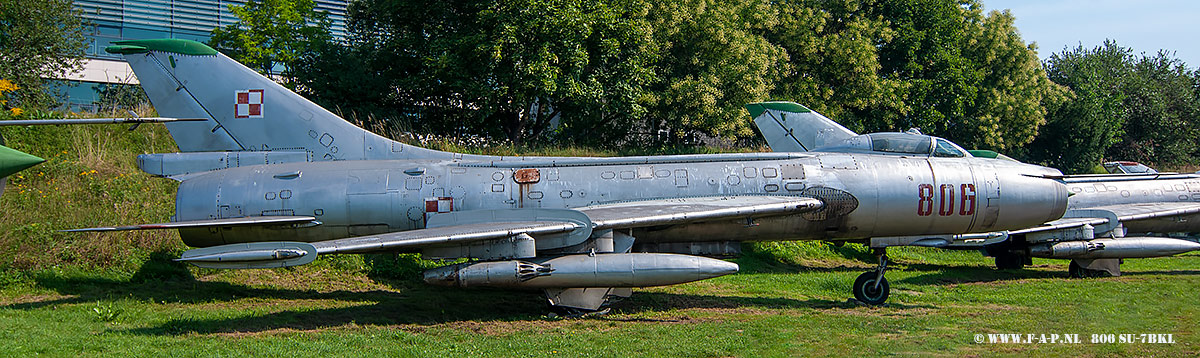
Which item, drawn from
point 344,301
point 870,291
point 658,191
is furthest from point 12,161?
point 870,291

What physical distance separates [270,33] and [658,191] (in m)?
19.3

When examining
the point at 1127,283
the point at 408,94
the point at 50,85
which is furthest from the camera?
the point at 50,85

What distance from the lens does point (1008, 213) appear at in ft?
39.4

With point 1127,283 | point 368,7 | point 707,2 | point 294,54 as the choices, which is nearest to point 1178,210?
point 1127,283

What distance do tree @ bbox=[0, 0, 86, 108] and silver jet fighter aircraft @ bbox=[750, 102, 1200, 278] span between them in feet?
63.1

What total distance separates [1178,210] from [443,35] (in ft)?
60.4

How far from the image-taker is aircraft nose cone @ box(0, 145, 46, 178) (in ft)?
28.2

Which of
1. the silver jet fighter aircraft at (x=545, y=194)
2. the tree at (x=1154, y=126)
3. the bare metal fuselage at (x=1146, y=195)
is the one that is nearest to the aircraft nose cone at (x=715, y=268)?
the silver jet fighter aircraft at (x=545, y=194)

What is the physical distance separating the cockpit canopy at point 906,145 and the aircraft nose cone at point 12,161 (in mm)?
10915

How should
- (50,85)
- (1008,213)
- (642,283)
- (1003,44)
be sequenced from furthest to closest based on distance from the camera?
(1003,44)
(50,85)
(1008,213)
(642,283)

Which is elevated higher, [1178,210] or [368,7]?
[368,7]

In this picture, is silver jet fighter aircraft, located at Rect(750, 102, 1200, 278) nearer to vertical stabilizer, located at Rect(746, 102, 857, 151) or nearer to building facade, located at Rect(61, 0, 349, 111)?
vertical stabilizer, located at Rect(746, 102, 857, 151)

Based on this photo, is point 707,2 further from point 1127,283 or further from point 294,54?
point 1127,283

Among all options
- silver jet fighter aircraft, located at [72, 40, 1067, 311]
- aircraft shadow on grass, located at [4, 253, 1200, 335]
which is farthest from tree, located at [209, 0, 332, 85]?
aircraft shadow on grass, located at [4, 253, 1200, 335]
